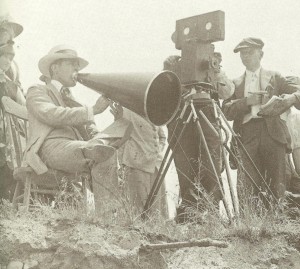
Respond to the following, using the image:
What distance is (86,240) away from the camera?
512cm

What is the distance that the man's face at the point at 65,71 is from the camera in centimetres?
634

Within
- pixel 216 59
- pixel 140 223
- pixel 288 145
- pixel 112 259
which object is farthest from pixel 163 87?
pixel 288 145

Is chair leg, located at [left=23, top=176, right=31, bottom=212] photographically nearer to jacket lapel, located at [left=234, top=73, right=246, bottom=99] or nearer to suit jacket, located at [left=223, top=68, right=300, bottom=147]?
suit jacket, located at [left=223, top=68, right=300, bottom=147]

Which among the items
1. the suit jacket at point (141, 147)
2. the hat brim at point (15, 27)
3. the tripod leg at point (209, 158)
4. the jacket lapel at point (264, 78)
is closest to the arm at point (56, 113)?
the suit jacket at point (141, 147)

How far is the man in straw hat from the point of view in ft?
20.7

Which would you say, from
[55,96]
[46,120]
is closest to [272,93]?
[55,96]

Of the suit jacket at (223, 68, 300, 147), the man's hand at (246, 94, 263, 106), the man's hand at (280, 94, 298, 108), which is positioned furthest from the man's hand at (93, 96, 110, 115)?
the man's hand at (280, 94, 298, 108)

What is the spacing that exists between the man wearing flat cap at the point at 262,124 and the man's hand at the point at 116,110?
1.30m

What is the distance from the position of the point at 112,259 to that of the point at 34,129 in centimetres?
159

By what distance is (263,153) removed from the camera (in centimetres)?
678

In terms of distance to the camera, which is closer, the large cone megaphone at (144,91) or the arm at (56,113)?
the large cone megaphone at (144,91)

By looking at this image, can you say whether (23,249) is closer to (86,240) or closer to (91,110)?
(86,240)

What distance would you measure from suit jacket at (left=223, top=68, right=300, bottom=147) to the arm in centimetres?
159

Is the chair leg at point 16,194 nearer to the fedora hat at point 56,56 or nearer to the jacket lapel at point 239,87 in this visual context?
the fedora hat at point 56,56
